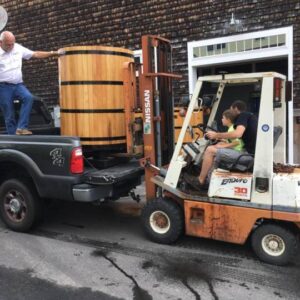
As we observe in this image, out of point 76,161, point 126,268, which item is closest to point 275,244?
point 126,268

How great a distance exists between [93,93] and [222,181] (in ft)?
6.60

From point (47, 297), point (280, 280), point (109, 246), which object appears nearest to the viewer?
point (47, 297)

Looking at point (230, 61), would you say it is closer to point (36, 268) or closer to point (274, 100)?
point (274, 100)

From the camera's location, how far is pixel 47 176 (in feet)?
16.8

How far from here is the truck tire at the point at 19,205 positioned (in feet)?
17.7

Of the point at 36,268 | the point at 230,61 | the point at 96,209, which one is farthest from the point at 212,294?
the point at 230,61

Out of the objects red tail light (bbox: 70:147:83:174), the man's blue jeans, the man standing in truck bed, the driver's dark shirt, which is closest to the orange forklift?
the driver's dark shirt

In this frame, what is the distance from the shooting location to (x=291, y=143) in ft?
30.2

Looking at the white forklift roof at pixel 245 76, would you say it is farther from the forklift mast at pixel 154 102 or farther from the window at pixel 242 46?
the window at pixel 242 46

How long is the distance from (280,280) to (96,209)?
11.3 ft

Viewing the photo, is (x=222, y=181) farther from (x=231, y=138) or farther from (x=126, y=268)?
(x=126, y=268)

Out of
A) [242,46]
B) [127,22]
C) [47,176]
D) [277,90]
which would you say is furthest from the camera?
[127,22]

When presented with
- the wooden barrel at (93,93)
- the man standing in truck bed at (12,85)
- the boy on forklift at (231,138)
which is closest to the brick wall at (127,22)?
the wooden barrel at (93,93)

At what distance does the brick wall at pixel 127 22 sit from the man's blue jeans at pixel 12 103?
5368mm
